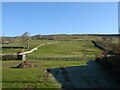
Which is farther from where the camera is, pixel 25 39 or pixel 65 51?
pixel 25 39

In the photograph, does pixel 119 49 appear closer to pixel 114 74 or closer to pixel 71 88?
pixel 114 74

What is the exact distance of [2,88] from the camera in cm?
1516

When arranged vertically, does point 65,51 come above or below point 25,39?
below

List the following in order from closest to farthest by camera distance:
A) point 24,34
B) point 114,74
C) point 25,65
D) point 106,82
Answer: point 106,82
point 114,74
point 25,65
point 24,34

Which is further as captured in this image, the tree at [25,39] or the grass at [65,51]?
the tree at [25,39]

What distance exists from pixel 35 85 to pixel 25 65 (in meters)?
12.7

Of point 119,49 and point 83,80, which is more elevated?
point 119,49

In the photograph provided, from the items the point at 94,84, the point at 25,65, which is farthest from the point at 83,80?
the point at 25,65

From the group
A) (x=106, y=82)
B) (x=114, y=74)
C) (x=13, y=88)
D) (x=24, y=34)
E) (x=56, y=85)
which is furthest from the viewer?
(x=24, y=34)

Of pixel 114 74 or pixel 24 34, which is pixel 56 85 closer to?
pixel 114 74

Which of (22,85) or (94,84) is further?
(94,84)

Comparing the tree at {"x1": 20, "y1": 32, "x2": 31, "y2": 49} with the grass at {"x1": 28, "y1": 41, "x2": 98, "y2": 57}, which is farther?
the tree at {"x1": 20, "y1": 32, "x2": 31, "y2": 49}

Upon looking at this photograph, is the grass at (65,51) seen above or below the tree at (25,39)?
below

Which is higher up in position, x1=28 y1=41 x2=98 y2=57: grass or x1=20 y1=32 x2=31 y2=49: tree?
x1=20 y1=32 x2=31 y2=49: tree
